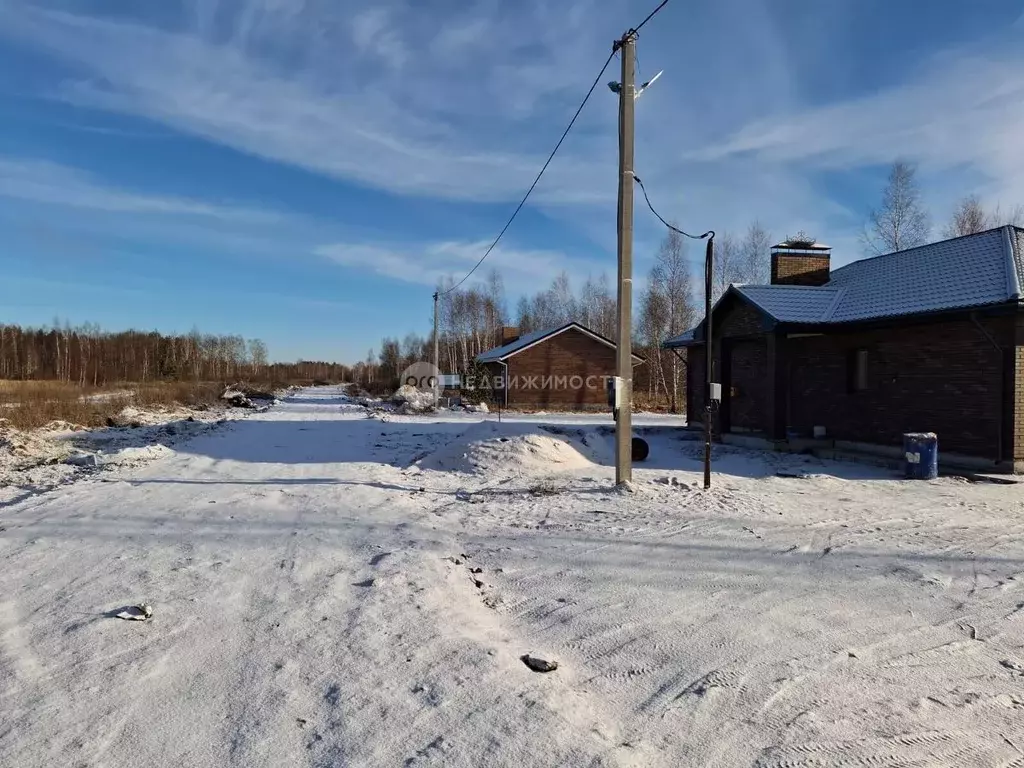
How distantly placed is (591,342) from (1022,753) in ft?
115

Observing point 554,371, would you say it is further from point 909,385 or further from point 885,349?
point 909,385

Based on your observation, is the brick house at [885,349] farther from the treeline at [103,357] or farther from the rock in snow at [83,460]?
the treeline at [103,357]

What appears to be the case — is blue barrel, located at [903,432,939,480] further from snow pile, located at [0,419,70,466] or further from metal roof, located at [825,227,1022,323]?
snow pile, located at [0,419,70,466]

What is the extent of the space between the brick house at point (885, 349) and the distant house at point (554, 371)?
56.0 ft

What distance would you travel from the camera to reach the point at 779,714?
139 inches

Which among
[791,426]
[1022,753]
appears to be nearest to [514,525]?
[1022,753]

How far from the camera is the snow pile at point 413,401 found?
34.8 metres

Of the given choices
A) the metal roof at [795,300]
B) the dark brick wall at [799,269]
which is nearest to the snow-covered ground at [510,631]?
the metal roof at [795,300]

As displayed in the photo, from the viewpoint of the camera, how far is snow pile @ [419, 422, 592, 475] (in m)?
12.9

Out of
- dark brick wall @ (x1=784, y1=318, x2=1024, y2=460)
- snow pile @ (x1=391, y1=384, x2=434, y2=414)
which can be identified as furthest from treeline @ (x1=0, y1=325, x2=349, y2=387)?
dark brick wall @ (x1=784, y1=318, x2=1024, y2=460)

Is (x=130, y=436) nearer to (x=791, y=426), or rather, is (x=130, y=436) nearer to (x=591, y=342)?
(x=791, y=426)

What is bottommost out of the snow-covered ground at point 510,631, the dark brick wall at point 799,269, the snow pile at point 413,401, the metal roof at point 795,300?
the snow-covered ground at point 510,631

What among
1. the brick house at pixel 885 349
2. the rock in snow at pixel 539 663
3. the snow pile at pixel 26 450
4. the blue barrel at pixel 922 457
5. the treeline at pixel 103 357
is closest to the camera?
the rock in snow at pixel 539 663

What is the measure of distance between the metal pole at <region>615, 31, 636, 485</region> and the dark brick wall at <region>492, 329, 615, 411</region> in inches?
1030
